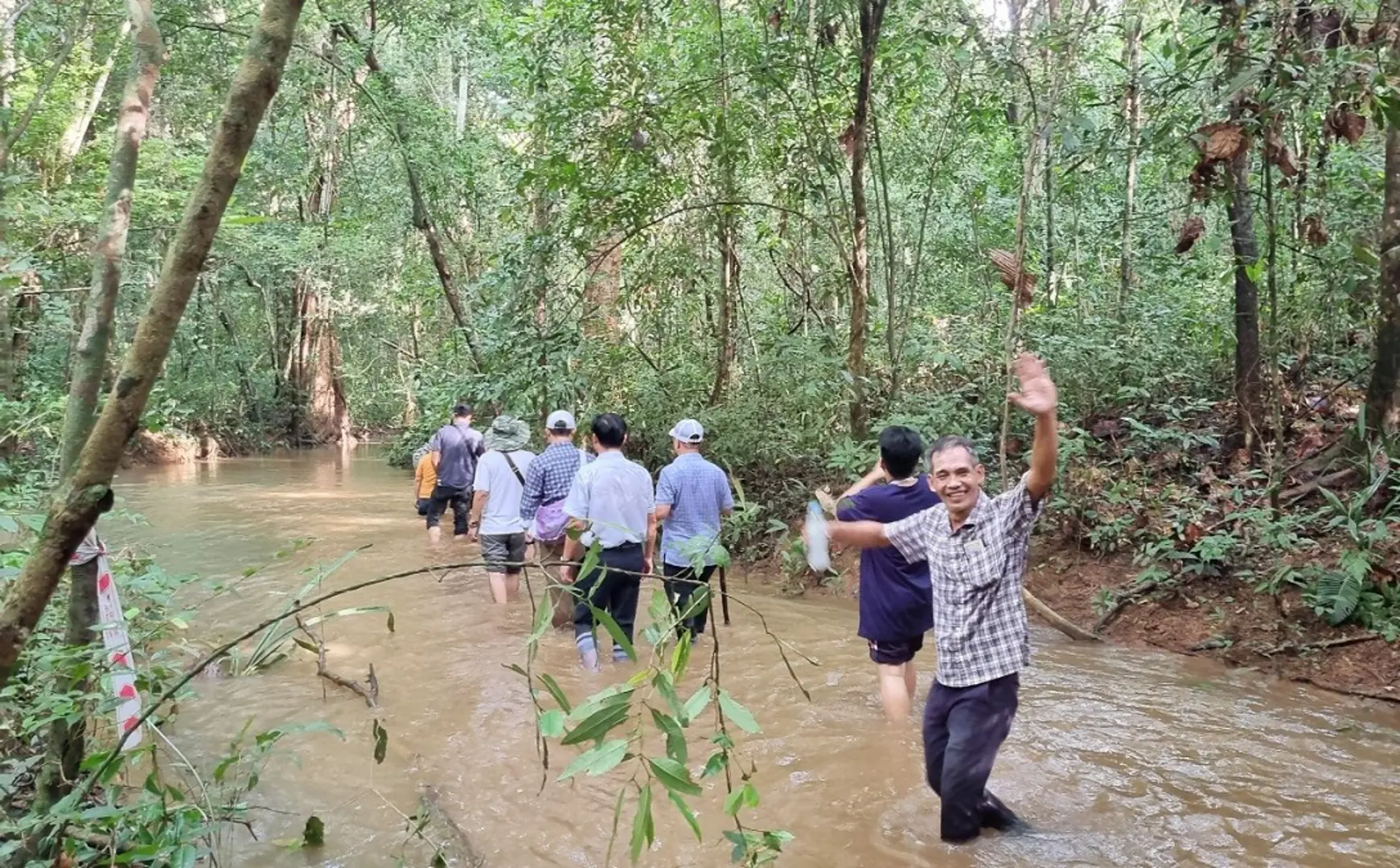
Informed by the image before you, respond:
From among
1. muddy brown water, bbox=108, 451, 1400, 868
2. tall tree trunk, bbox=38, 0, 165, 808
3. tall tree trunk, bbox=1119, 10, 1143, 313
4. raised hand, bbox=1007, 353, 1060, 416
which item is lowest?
muddy brown water, bbox=108, 451, 1400, 868

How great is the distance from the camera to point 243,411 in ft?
97.3

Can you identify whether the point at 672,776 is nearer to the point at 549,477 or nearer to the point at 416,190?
the point at 549,477

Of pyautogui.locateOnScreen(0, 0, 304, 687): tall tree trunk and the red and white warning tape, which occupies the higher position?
pyautogui.locateOnScreen(0, 0, 304, 687): tall tree trunk

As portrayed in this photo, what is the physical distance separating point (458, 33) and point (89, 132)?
6.95 meters

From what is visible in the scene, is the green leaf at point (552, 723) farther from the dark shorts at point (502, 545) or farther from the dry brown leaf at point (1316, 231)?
the dry brown leaf at point (1316, 231)

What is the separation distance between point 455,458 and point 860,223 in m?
5.39

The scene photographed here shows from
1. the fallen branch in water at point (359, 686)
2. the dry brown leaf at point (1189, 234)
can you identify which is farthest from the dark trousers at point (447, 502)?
the dry brown leaf at point (1189, 234)

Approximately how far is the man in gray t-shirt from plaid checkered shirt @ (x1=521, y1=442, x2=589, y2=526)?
11.8ft

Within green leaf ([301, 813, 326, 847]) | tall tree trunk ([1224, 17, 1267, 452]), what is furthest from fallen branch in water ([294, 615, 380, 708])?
tall tree trunk ([1224, 17, 1267, 452])

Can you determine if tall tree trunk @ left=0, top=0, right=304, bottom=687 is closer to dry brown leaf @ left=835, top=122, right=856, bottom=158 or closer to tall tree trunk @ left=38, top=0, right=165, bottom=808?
tall tree trunk @ left=38, top=0, right=165, bottom=808

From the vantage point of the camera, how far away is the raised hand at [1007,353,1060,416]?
10.6ft

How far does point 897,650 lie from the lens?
523 centimetres

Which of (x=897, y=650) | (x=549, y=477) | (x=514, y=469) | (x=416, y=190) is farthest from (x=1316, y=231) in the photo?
(x=416, y=190)

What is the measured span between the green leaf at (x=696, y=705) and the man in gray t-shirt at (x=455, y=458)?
9.05m
